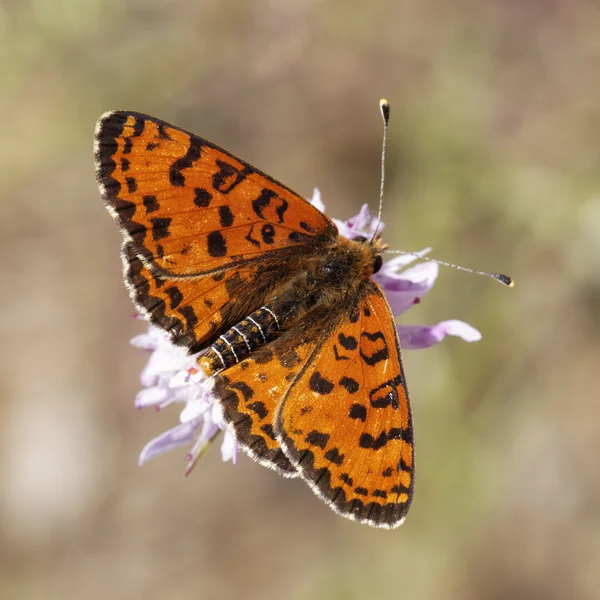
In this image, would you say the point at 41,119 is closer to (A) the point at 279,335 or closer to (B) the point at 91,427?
(B) the point at 91,427

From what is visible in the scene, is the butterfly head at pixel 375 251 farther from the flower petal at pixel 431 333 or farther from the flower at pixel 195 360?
the flower petal at pixel 431 333

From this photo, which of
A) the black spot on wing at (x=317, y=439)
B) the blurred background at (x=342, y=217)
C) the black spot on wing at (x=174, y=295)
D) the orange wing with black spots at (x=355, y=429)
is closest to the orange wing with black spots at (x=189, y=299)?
the black spot on wing at (x=174, y=295)

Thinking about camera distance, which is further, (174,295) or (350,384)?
(174,295)

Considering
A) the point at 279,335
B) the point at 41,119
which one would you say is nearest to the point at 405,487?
the point at 279,335

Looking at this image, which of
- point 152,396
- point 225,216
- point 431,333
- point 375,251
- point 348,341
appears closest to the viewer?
point 348,341

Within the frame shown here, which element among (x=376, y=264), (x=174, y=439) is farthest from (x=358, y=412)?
(x=174, y=439)

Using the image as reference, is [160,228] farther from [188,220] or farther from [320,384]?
[320,384]

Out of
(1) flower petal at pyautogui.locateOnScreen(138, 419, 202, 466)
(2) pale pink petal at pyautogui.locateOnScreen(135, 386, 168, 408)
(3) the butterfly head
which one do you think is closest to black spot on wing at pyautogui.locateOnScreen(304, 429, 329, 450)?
(3) the butterfly head
